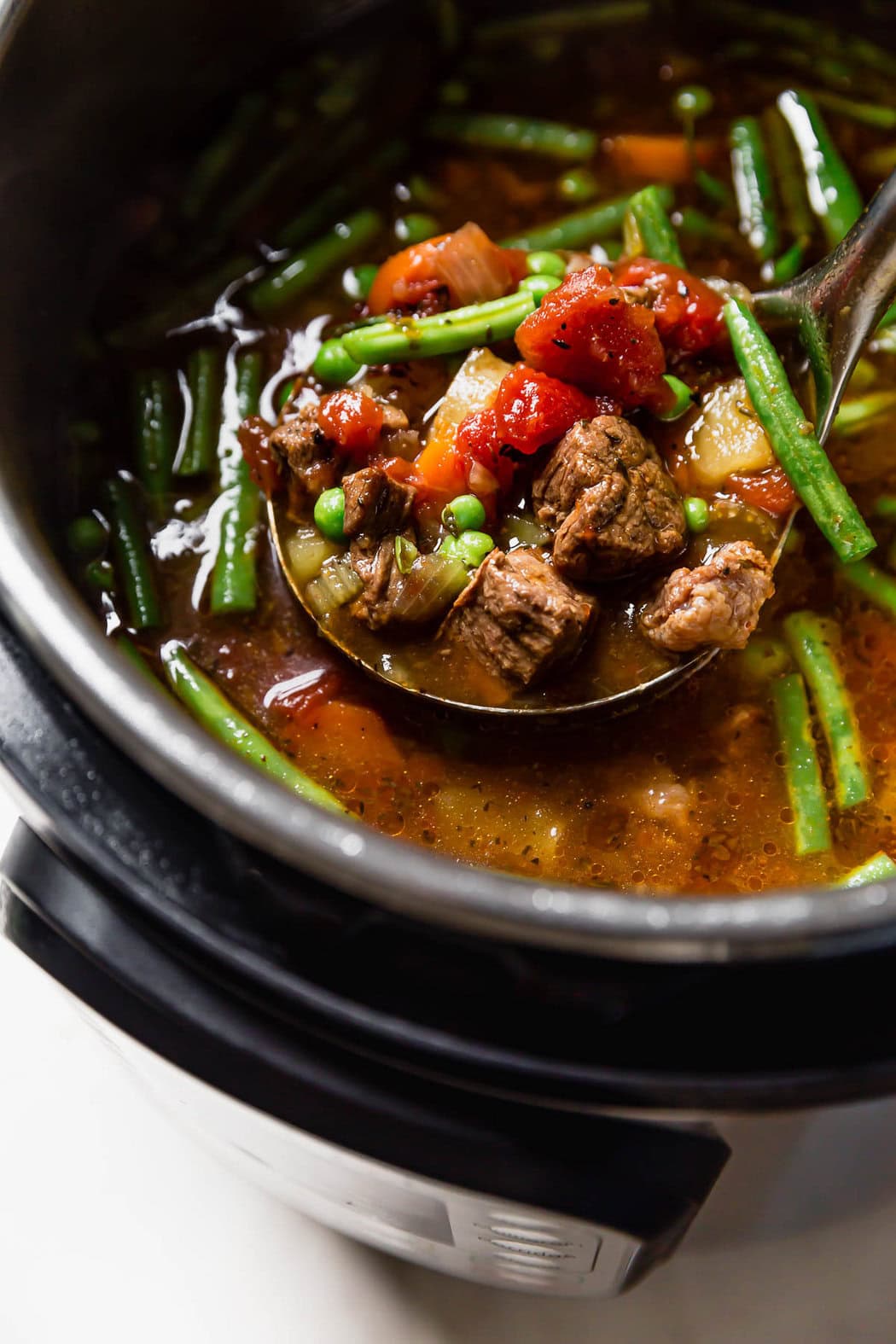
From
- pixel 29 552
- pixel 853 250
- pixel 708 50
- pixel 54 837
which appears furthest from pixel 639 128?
pixel 54 837

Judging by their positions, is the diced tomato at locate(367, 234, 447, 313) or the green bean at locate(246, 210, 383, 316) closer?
the diced tomato at locate(367, 234, 447, 313)

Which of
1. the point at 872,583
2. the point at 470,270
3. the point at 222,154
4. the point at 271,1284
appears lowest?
the point at 271,1284

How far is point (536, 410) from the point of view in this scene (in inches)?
82.3

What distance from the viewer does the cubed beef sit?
2.04 m

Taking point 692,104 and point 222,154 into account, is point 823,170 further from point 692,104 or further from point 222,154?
point 222,154

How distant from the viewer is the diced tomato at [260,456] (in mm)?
2268

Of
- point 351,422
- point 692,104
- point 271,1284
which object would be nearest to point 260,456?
point 351,422

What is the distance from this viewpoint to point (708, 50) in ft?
9.55

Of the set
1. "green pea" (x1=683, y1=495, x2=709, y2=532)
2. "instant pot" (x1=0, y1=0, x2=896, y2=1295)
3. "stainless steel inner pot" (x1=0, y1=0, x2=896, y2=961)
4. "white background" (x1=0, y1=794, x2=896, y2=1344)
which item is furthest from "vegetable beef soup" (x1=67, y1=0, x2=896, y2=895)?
"white background" (x1=0, y1=794, x2=896, y2=1344)

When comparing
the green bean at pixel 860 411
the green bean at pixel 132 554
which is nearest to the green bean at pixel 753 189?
the green bean at pixel 860 411

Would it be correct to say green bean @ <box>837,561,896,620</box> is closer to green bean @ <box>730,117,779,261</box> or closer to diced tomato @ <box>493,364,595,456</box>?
diced tomato @ <box>493,364,595,456</box>

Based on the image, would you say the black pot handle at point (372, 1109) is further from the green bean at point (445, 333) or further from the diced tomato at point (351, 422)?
the green bean at point (445, 333)

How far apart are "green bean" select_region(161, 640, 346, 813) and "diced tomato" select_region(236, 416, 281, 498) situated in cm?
34

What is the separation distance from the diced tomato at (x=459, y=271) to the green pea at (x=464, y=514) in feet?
1.59
